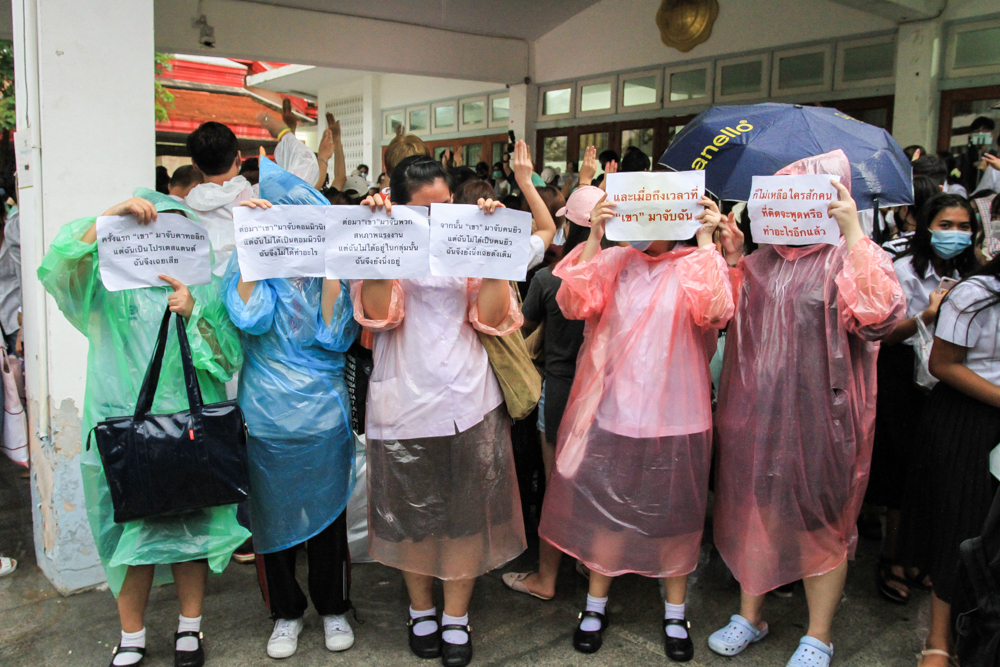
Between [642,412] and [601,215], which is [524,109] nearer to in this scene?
[601,215]

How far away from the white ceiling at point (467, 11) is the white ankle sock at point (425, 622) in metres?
7.88

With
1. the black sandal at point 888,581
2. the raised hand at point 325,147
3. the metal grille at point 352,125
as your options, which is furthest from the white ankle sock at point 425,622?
the metal grille at point 352,125

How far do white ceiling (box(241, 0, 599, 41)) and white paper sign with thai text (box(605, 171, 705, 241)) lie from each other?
24.2ft

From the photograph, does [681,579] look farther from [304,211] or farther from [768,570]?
[304,211]

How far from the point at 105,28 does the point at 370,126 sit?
11.6m

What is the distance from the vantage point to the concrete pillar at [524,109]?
36.0 ft

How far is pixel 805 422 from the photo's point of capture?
8.45ft

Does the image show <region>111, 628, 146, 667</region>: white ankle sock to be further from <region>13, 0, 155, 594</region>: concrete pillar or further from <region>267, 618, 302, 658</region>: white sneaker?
<region>13, 0, 155, 594</region>: concrete pillar

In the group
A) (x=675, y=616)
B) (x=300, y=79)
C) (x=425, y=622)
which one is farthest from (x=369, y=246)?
(x=300, y=79)

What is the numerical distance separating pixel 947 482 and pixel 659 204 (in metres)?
1.38

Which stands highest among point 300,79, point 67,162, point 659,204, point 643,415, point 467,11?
point 300,79

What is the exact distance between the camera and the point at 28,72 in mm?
2959

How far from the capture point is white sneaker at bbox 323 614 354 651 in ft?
9.12

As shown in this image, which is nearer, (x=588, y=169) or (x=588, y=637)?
(x=588, y=637)
